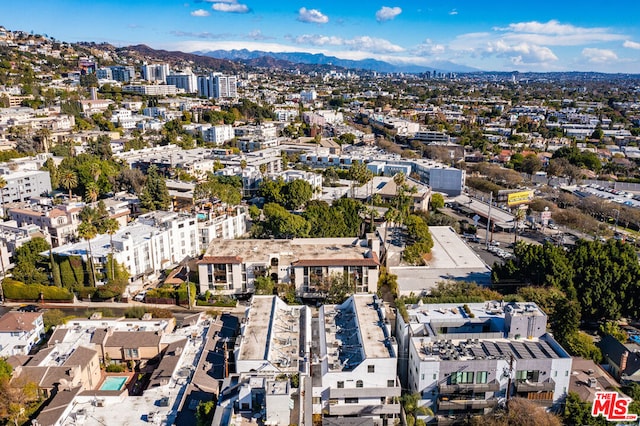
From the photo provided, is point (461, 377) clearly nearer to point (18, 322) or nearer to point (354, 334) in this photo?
point (354, 334)

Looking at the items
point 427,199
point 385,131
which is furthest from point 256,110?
point 427,199

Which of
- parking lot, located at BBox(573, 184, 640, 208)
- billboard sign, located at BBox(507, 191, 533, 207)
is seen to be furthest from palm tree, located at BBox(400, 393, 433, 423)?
parking lot, located at BBox(573, 184, 640, 208)

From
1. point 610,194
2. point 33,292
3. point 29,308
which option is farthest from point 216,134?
point 610,194

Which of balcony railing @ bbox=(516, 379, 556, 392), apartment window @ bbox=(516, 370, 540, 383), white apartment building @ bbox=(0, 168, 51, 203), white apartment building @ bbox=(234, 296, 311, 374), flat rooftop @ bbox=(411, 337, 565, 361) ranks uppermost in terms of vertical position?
white apartment building @ bbox=(0, 168, 51, 203)

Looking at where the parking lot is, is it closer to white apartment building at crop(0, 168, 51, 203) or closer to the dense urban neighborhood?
the dense urban neighborhood

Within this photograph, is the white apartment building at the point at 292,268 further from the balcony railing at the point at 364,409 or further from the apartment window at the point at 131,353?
the balcony railing at the point at 364,409

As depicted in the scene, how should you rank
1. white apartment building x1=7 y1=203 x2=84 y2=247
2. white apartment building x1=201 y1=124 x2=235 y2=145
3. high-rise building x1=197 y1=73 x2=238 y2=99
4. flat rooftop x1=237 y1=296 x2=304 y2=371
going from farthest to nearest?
high-rise building x1=197 y1=73 x2=238 y2=99 < white apartment building x1=201 y1=124 x2=235 y2=145 < white apartment building x1=7 y1=203 x2=84 y2=247 < flat rooftop x1=237 y1=296 x2=304 y2=371
